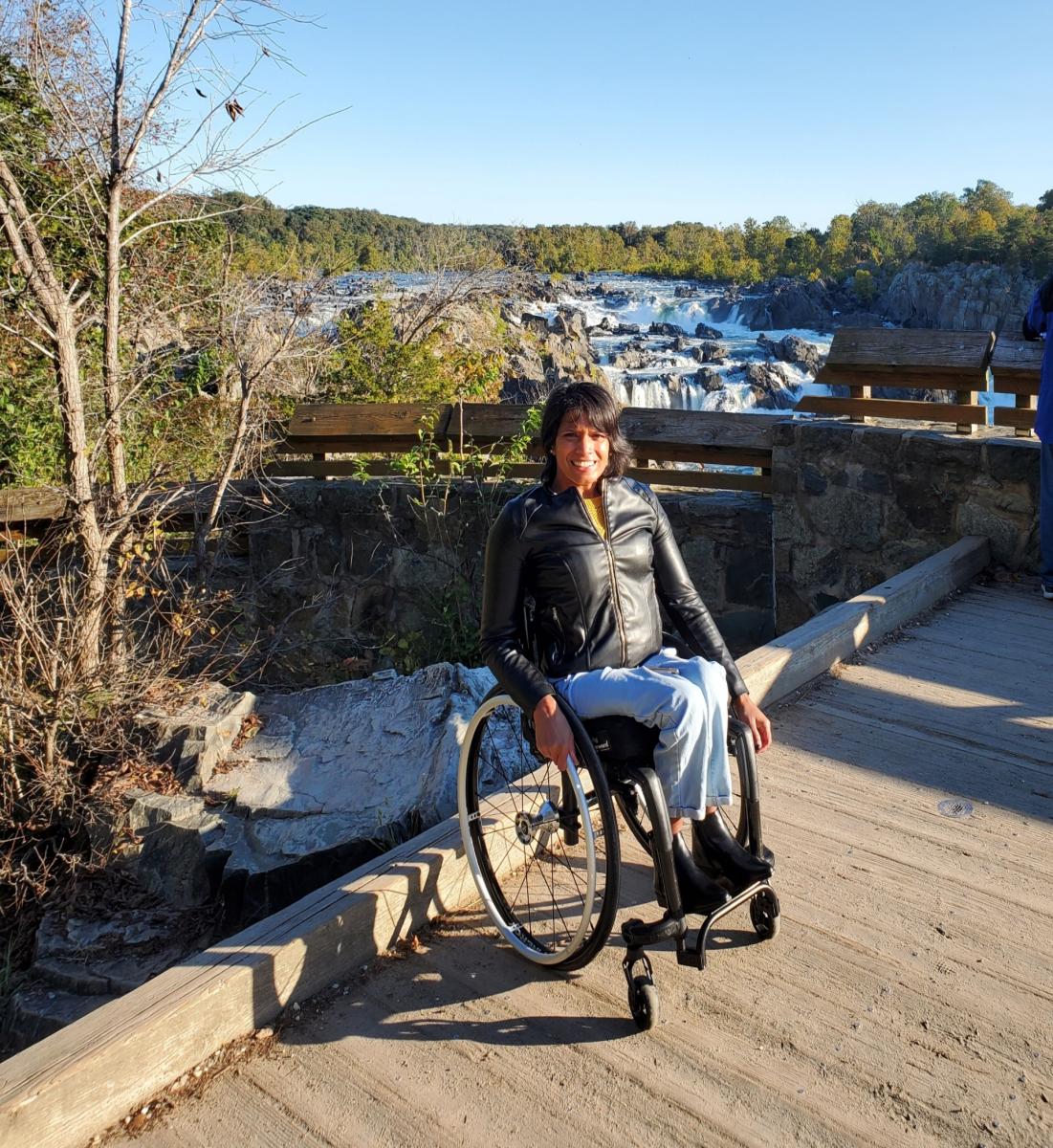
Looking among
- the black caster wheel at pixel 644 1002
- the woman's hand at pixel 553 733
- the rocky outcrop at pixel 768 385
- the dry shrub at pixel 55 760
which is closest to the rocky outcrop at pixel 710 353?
the rocky outcrop at pixel 768 385

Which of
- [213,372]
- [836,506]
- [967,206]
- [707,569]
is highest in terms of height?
[967,206]

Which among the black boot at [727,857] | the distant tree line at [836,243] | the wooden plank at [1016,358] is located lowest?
the black boot at [727,857]

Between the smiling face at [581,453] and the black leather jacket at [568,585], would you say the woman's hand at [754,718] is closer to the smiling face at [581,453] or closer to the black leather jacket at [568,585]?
the black leather jacket at [568,585]

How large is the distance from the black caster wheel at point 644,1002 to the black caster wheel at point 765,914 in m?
0.39

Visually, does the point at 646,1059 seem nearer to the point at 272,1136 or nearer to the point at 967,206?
the point at 272,1136

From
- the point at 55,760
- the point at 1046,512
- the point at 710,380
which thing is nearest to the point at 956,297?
the point at 710,380

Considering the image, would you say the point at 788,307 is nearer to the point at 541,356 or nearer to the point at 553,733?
the point at 541,356

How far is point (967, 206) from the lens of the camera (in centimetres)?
5450

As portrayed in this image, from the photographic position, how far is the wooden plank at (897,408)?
5.54 metres

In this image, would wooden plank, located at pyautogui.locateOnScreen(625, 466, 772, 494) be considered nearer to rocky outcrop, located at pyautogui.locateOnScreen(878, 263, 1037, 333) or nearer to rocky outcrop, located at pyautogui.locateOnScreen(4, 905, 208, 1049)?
rocky outcrop, located at pyautogui.locateOnScreen(4, 905, 208, 1049)

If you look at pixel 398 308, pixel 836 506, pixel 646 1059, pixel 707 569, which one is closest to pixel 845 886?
pixel 646 1059

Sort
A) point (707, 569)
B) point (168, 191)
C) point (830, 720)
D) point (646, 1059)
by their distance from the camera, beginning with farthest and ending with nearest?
point (707, 569)
point (168, 191)
point (830, 720)
point (646, 1059)

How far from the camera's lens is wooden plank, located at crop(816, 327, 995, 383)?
17.9 feet

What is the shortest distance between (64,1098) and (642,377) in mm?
23151
